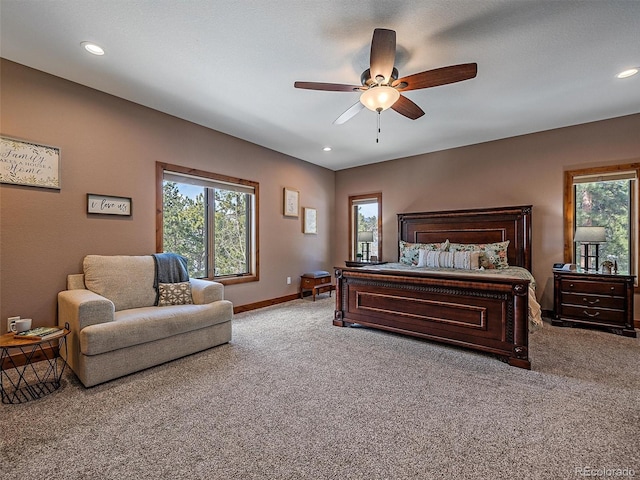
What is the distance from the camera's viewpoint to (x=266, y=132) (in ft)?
14.2

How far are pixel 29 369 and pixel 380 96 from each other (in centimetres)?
381

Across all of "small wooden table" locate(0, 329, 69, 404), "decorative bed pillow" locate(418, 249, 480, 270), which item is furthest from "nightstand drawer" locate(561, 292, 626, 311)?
"small wooden table" locate(0, 329, 69, 404)

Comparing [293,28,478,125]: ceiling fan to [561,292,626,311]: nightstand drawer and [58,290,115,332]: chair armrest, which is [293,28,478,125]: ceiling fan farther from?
[561,292,626,311]: nightstand drawer

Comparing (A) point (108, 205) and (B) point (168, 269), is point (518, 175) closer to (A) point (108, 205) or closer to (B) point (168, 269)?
(B) point (168, 269)

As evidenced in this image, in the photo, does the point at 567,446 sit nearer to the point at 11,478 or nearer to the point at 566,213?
the point at 11,478

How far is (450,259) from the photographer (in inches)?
168

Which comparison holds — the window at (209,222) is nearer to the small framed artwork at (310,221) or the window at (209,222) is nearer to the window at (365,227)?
the small framed artwork at (310,221)

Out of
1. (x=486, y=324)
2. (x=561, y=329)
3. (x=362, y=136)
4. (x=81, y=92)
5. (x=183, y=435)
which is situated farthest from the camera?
(x=362, y=136)

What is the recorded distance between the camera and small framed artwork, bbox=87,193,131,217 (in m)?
3.09

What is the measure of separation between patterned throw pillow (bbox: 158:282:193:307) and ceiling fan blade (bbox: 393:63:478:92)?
292 cm

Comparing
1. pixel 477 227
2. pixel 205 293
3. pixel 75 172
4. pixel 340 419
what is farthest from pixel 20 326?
pixel 477 227

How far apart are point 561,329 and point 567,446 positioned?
105 inches

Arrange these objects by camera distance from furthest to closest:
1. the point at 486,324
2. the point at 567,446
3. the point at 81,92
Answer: the point at 81,92 → the point at 486,324 → the point at 567,446

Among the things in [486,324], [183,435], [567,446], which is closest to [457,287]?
[486,324]
